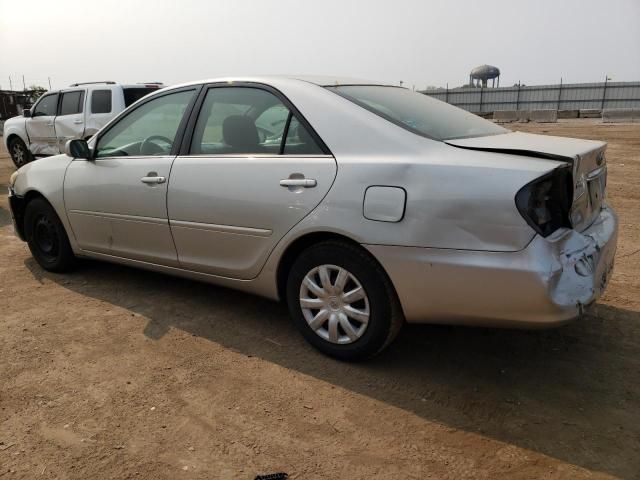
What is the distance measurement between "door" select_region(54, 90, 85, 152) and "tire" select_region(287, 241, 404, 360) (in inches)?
345

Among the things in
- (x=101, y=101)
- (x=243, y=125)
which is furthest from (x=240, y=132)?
(x=101, y=101)

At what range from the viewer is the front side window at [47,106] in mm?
10906

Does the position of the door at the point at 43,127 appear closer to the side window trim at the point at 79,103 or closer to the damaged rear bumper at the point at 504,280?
the side window trim at the point at 79,103

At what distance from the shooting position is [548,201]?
8.07 feet

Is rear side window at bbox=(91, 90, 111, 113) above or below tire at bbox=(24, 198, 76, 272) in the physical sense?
above

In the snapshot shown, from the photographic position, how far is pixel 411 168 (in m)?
2.60

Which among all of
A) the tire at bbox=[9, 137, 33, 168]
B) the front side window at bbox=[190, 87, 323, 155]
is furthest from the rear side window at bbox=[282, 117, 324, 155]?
the tire at bbox=[9, 137, 33, 168]

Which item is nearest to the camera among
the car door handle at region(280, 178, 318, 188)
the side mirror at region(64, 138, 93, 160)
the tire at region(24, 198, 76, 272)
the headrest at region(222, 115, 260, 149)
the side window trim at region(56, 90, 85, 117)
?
the car door handle at region(280, 178, 318, 188)

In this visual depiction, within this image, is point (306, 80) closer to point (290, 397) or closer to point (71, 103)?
point (290, 397)

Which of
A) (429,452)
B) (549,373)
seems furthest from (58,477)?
(549,373)

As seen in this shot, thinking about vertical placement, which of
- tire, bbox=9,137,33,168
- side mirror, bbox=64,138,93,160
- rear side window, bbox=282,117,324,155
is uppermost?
rear side window, bbox=282,117,324,155

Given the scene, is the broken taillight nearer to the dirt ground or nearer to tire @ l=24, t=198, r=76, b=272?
the dirt ground

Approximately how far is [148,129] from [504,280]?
272cm

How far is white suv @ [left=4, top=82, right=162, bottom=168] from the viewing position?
10.0 m
